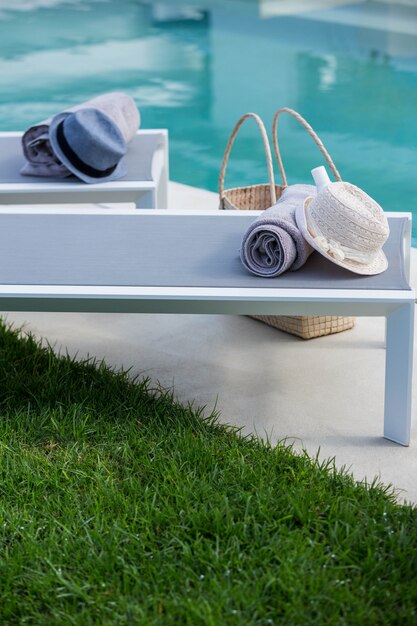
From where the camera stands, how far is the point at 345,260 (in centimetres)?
270

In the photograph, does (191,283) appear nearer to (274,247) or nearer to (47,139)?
(274,247)

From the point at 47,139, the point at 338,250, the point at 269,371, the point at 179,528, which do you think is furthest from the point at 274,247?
the point at 47,139

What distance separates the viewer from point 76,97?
308 inches

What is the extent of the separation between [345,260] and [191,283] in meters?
0.44

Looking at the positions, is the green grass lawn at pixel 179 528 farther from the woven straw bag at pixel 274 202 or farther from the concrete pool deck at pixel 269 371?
the woven straw bag at pixel 274 202

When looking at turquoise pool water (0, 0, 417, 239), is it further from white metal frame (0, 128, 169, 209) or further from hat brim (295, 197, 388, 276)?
hat brim (295, 197, 388, 276)

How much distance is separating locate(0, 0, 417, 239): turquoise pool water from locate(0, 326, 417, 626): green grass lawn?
287cm

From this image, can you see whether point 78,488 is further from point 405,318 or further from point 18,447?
point 405,318

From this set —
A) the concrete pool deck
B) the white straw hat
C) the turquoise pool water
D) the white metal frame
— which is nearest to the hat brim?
the white straw hat

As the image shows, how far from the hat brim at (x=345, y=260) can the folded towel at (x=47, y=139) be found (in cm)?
128

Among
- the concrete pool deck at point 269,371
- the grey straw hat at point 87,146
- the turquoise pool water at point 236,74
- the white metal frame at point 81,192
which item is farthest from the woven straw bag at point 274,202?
the turquoise pool water at point 236,74

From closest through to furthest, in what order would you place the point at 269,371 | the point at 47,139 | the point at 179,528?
the point at 179,528
the point at 269,371
the point at 47,139

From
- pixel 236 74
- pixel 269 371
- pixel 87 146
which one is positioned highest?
pixel 87 146

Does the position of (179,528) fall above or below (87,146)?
below
